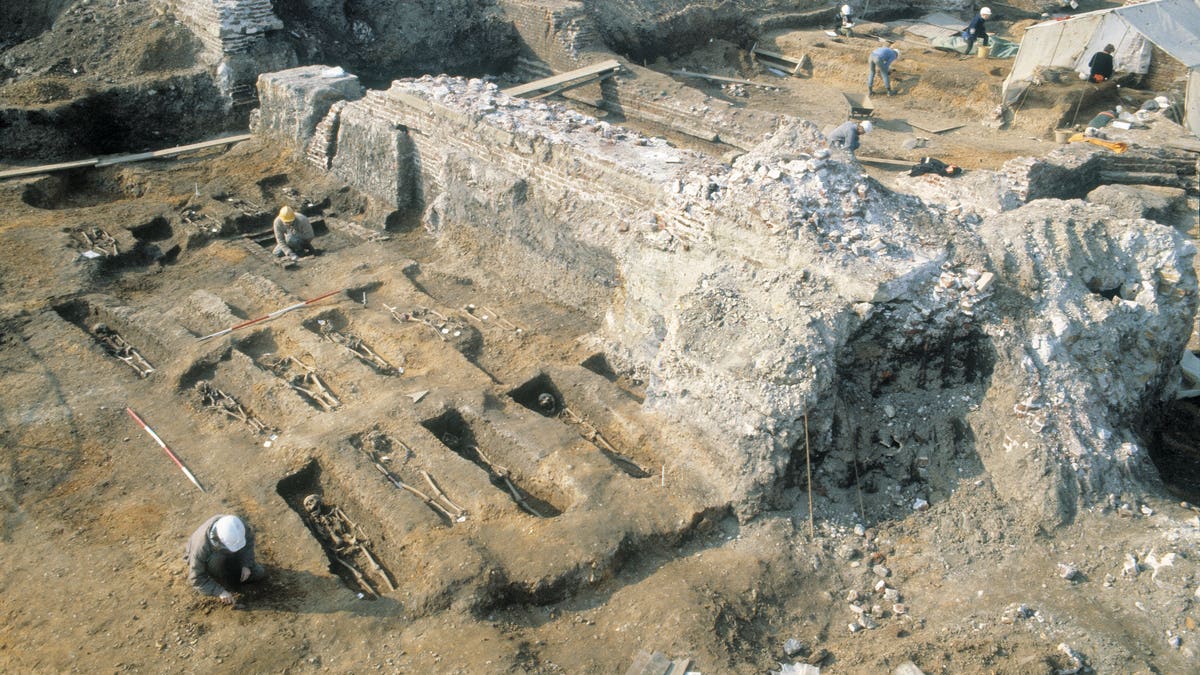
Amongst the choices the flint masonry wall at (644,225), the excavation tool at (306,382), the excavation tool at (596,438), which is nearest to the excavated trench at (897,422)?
the flint masonry wall at (644,225)

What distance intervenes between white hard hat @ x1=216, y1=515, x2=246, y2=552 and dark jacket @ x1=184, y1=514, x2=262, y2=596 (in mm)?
45

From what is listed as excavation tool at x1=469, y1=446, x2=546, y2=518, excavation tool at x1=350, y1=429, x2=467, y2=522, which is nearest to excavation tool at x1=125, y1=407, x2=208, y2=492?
excavation tool at x1=350, y1=429, x2=467, y2=522

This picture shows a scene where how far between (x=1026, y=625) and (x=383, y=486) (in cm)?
415

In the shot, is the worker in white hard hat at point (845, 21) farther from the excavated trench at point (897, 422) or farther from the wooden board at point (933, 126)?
the excavated trench at point (897, 422)

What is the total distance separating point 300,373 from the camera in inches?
289

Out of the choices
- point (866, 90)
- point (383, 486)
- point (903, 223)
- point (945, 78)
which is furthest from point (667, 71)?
point (383, 486)

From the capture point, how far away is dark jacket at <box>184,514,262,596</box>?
196 inches

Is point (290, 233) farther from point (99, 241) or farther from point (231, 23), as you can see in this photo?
point (231, 23)

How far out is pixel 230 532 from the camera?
493 cm

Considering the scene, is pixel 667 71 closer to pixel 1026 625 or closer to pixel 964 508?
pixel 964 508

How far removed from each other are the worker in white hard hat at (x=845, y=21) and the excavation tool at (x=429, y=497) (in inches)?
569

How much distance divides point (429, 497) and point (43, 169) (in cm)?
814

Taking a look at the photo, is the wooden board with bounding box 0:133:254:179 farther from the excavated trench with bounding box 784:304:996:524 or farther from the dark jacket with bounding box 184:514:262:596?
the excavated trench with bounding box 784:304:996:524

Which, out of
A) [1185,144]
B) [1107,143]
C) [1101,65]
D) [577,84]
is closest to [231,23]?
[577,84]
